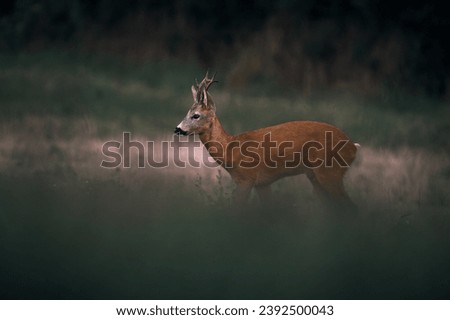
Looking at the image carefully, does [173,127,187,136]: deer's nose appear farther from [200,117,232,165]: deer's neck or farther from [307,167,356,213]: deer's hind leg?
[307,167,356,213]: deer's hind leg

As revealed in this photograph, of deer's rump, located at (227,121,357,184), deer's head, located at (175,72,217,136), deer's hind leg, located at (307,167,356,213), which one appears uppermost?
Answer: deer's head, located at (175,72,217,136)

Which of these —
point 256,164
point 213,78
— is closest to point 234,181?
point 256,164

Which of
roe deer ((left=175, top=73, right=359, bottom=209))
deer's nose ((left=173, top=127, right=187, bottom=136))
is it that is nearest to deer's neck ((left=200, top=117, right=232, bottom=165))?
roe deer ((left=175, top=73, right=359, bottom=209))

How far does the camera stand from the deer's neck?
11.2 metres

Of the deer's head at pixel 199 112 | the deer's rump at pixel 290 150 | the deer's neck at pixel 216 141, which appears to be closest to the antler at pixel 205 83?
the deer's head at pixel 199 112

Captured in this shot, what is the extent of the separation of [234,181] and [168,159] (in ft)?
2.51

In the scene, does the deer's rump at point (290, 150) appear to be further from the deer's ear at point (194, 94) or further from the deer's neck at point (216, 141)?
the deer's ear at point (194, 94)

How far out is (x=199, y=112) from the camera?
435 inches

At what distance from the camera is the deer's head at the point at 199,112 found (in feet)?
36.1

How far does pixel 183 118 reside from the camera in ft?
36.4

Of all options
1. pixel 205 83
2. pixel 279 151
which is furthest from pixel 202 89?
pixel 279 151

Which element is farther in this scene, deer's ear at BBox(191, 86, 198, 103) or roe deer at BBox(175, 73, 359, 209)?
roe deer at BBox(175, 73, 359, 209)

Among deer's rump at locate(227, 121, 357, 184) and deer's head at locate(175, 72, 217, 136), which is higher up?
deer's head at locate(175, 72, 217, 136)
